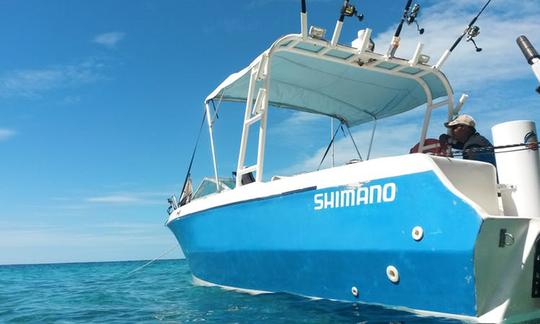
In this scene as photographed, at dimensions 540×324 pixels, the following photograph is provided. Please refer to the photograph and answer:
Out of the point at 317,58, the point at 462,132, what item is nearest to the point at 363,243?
the point at 462,132

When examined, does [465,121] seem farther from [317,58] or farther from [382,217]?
[317,58]

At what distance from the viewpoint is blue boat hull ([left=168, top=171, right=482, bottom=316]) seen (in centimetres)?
399

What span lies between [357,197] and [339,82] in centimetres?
342

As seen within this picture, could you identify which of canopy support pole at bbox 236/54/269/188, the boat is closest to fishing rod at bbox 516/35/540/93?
the boat

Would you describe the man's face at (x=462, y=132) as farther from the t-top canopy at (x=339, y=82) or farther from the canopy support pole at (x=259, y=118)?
the canopy support pole at (x=259, y=118)

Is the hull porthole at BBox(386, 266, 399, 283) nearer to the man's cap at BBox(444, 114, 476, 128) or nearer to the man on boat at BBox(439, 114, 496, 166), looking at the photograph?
the man on boat at BBox(439, 114, 496, 166)

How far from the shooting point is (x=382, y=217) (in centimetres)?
453

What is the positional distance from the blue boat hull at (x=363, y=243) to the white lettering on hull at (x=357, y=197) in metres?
0.01

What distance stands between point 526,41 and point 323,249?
9.77ft

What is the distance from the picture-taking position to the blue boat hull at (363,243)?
13.1ft

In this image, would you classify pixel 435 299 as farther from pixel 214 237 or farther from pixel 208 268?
pixel 208 268

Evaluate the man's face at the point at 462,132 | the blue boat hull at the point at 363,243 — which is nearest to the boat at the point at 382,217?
the blue boat hull at the point at 363,243

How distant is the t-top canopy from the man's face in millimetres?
1619

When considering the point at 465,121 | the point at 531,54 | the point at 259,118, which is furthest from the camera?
the point at 259,118
